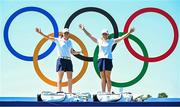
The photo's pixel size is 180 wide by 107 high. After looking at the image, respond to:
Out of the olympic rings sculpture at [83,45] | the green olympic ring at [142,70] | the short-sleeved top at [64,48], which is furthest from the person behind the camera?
the olympic rings sculpture at [83,45]

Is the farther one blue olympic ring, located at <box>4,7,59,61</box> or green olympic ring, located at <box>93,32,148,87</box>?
blue olympic ring, located at <box>4,7,59,61</box>

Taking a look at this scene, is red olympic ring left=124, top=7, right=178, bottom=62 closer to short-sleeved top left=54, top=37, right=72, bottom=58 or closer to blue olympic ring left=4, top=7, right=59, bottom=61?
blue olympic ring left=4, top=7, right=59, bottom=61

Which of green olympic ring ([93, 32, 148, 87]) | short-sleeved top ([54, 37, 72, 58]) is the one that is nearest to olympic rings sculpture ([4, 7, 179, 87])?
green olympic ring ([93, 32, 148, 87])

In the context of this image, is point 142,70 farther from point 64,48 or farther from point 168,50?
point 64,48

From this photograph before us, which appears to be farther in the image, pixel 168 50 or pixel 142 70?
pixel 168 50

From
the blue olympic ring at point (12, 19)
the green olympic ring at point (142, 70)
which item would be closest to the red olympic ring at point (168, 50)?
the green olympic ring at point (142, 70)

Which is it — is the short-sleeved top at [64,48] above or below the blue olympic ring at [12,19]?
below

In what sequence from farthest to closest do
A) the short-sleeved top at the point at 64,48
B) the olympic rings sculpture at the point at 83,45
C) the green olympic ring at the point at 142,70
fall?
the olympic rings sculpture at the point at 83,45 < the green olympic ring at the point at 142,70 < the short-sleeved top at the point at 64,48

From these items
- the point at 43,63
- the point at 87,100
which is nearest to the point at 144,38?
the point at 43,63

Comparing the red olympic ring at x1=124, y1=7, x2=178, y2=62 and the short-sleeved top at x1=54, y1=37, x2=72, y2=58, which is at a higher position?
the red olympic ring at x1=124, y1=7, x2=178, y2=62

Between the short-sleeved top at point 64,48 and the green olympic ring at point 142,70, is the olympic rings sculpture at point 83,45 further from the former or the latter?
the short-sleeved top at point 64,48

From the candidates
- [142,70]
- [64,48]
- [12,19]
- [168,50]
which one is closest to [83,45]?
[142,70]

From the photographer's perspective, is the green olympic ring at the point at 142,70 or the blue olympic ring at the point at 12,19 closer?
the green olympic ring at the point at 142,70

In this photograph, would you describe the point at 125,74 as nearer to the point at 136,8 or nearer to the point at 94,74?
the point at 94,74
